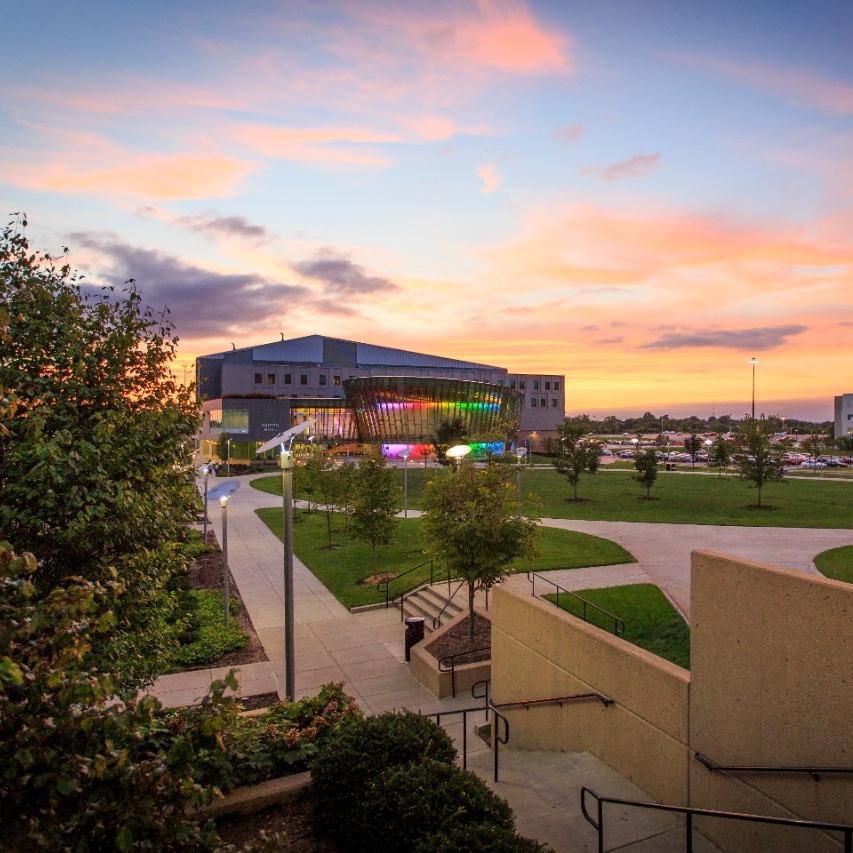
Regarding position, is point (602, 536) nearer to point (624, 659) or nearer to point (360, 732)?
point (624, 659)

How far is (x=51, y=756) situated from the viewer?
2.98 metres

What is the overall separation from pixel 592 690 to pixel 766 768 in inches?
129

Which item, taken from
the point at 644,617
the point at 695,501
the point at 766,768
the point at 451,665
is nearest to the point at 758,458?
the point at 695,501

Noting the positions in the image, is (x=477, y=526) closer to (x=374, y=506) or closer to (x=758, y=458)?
(x=374, y=506)

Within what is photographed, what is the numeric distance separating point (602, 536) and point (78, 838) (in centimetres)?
2534

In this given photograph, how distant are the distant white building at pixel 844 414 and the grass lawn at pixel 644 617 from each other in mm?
146382

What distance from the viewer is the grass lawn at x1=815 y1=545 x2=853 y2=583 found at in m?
18.0

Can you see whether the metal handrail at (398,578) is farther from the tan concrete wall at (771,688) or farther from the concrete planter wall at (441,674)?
the tan concrete wall at (771,688)

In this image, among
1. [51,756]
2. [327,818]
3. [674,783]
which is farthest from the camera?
[674,783]

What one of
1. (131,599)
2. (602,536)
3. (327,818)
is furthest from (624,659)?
(602,536)

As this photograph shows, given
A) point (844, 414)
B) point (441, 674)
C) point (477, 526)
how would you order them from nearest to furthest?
point (441, 674)
point (477, 526)
point (844, 414)

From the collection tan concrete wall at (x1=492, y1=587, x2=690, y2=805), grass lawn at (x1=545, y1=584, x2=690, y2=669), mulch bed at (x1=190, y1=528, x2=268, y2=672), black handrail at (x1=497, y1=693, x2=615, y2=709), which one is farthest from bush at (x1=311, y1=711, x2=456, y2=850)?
grass lawn at (x1=545, y1=584, x2=690, y2=669)

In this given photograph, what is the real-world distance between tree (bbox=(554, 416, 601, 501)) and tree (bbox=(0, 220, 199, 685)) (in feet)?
115

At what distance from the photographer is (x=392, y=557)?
24.6 metres
